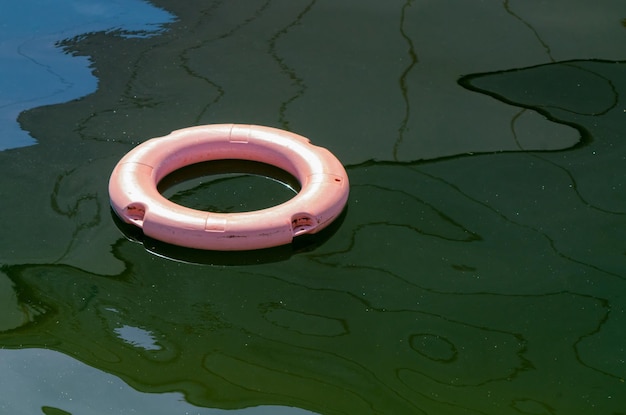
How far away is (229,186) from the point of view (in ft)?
11.2

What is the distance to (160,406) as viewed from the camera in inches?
100.0

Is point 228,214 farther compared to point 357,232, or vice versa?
point 357,232

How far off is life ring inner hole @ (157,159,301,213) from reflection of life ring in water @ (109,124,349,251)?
0.04 metres

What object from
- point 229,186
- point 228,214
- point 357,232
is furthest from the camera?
point 229,186

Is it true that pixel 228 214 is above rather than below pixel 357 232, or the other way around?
above

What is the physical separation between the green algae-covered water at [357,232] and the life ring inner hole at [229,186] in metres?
0.02

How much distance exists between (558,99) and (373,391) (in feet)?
6.26

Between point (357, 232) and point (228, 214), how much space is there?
1.53 feet

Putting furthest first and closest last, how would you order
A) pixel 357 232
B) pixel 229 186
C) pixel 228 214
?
pixel 229 186 → pixel 357 232 → pixel 228 214

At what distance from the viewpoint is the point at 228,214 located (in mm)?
3012

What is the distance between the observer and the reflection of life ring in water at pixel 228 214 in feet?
9.77

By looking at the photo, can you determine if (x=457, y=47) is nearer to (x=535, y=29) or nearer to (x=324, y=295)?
(x=535, y=29)

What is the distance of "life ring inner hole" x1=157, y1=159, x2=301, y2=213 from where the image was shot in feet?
10.9

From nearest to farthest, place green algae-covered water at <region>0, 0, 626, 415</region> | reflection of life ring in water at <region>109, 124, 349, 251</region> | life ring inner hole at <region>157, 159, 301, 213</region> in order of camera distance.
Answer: green algae-covered water at <region>0, 0, 626, 415</region>
reflection of life ring in water at <region>109, 124, 349, 251</region>
life ring inner hole at <region>157, 159, 301, 213</region>
